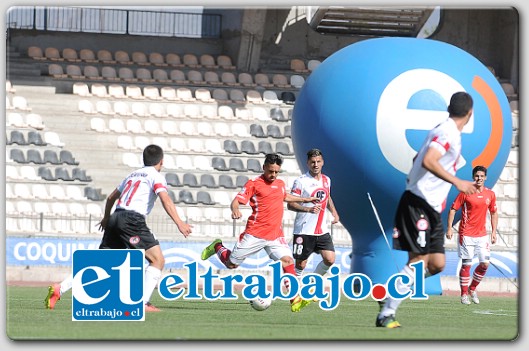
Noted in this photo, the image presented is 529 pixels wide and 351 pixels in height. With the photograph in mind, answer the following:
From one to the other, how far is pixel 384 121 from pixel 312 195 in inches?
51.3

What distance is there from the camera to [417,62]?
623 inches

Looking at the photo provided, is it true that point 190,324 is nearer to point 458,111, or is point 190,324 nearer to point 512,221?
point 458,111

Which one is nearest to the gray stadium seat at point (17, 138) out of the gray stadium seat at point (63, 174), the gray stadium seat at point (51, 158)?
the gray stadium seat at point (51, 158)

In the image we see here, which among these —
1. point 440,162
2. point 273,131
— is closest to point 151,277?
point 440,162

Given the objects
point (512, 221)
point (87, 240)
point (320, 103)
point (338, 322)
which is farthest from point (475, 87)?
point (512, 221)

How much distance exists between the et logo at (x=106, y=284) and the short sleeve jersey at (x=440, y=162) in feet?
7.90

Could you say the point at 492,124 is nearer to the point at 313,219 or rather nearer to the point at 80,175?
the point at 313,219

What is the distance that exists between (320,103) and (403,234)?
216 inches

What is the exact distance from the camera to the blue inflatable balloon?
15.5 metres

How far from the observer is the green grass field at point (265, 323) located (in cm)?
1034

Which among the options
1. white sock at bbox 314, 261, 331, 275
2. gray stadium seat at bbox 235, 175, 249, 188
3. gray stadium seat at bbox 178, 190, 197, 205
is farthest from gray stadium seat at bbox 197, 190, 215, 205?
white sock at bbox 314, 261, 331, 275

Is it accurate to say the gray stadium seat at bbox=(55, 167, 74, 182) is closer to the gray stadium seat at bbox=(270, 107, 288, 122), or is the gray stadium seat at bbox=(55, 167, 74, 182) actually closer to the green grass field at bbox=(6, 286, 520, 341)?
the gray stadium seat at bbox=(270, 107, 288, 122)

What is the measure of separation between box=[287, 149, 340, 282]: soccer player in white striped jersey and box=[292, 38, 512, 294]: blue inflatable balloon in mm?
458

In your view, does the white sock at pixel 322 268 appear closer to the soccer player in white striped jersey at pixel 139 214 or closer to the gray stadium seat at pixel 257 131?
the soccer player in white striped jersey at pixel 139 214
